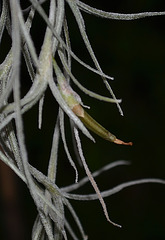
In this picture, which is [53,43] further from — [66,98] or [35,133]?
[35,133]

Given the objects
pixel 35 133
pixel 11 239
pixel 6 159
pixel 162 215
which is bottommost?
pixel 162 215

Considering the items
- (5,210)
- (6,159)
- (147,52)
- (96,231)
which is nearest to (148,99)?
(147,52)

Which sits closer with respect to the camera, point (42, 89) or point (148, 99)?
point (42, 89)

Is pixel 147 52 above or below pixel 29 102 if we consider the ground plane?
below

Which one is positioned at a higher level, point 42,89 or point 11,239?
point 42,89

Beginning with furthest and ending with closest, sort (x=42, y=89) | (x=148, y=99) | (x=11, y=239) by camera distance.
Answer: (x=148, y=99)
(x=11, y=239)
(x=42, y=89)

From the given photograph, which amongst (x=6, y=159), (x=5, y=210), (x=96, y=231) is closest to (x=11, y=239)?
(x=5, y=210)

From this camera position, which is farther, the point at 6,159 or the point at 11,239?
the point at 11,239

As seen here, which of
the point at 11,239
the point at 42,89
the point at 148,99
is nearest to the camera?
the point at 42,89

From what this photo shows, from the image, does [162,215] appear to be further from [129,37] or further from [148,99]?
[129,37]
